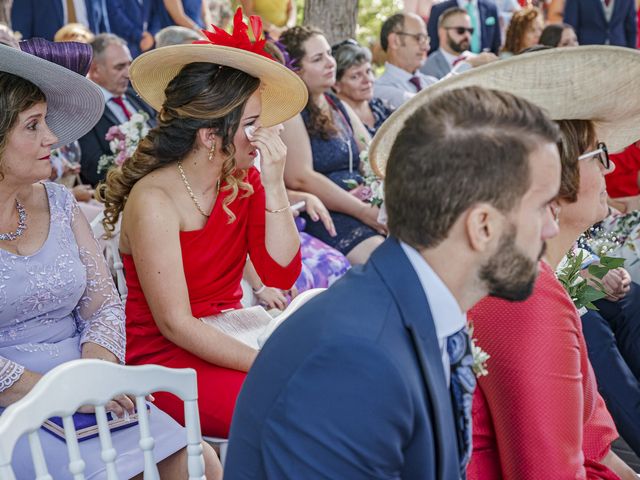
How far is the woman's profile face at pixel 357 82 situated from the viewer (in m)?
5.98

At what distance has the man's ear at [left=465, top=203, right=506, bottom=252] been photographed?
4.99 ft

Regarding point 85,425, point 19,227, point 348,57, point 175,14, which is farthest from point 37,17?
point 85,425

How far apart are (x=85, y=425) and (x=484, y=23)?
7620 mm

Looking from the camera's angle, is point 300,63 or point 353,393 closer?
point 353,393

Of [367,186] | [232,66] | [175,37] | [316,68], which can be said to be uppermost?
[232,66]

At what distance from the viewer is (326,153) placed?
17.0ft

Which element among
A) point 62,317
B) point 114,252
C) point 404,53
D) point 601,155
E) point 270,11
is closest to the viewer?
point 601,155

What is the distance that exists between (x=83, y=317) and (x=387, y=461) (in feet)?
5.58

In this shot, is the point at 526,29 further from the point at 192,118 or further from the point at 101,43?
the point at 192,118

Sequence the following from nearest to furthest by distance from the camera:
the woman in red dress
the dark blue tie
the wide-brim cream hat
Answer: the dark blue tie
the wide-brim cream hat
the woman in red dress

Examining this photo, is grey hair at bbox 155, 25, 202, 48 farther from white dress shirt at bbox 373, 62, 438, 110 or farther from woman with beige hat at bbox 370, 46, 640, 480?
woman with beige hat at bbox 370, 46, 640, 480

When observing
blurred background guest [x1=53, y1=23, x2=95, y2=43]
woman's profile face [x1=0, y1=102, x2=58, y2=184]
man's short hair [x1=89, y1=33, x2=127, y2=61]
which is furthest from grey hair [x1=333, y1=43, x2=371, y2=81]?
woman's profile face [x1=0, y1=102, x2=58, y2=184]

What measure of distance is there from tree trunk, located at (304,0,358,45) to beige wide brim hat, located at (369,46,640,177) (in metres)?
5.10

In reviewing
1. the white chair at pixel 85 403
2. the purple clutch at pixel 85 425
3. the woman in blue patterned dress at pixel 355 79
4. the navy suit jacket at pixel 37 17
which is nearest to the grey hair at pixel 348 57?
the woman in blue patterned dress at pixel 355 79
